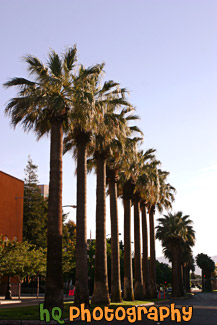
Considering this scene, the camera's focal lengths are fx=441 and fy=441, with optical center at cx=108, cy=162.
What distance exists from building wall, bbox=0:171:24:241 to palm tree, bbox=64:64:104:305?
78.9 ft

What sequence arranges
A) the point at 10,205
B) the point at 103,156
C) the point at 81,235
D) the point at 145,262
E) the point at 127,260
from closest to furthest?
1. the point at 81,235
2. the point at 103,156
3. the point at 127,260
4. the point at 145,262
5. the point at 10,205

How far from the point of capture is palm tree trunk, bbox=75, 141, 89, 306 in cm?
2709

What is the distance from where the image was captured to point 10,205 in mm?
53938

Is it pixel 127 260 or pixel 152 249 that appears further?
pixel 152 249

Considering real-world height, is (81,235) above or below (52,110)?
below

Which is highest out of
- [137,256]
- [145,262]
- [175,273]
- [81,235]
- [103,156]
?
[103,156]

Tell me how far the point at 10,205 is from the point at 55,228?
32.2 meters

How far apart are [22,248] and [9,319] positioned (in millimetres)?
26399

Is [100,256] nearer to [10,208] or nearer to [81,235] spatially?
[81,235]

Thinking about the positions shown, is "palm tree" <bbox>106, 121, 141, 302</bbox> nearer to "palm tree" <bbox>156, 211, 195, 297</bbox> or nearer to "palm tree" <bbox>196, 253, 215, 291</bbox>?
"palm tree" <bbox>156, 211, 195, 297</bbox>

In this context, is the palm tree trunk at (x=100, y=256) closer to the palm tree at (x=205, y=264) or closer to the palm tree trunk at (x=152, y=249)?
the palm tree trunk at (x=152, y=249)

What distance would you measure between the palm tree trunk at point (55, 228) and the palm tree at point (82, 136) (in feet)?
5.37

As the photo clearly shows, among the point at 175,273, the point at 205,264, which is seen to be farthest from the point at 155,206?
the point at 205,264

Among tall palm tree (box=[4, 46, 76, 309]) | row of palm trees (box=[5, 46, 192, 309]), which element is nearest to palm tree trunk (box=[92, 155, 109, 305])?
row of palm trees (box=[5, 46, 192, 309])
